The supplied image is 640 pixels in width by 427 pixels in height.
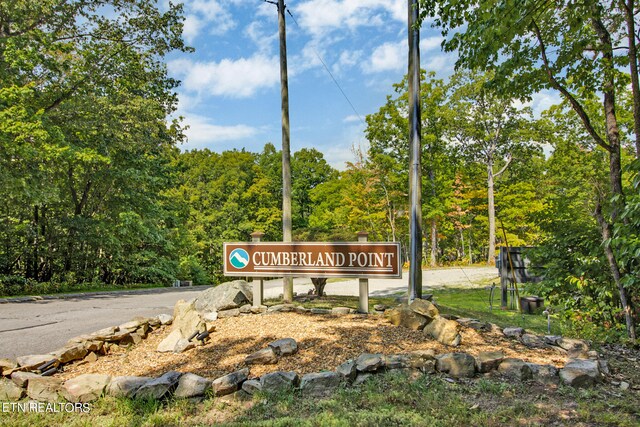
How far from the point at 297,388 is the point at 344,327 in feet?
5.03

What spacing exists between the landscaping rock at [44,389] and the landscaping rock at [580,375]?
4.69 meters

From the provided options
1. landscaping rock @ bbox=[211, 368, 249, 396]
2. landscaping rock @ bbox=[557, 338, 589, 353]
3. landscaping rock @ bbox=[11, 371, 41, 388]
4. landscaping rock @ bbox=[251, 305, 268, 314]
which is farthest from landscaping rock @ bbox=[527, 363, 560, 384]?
landscaping rock @ bbox=[11, 371, 41, 388]

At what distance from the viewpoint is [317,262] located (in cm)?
637

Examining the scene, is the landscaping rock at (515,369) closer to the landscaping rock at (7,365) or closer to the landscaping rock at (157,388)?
the landscaping rock at (157,388)

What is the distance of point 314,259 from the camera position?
6.39 meters

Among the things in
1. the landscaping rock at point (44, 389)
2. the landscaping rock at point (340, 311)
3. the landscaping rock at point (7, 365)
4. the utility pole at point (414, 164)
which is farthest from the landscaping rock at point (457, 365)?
the landscaping rock at point (7, 365)

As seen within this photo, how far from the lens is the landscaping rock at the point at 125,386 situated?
11.8ft

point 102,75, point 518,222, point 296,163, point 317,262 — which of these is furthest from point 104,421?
point 296,163

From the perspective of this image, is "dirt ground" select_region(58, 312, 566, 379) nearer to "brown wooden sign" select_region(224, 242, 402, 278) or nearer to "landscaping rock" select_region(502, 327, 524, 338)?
"landscaping rock" select_region(502, 327, 524, 338)

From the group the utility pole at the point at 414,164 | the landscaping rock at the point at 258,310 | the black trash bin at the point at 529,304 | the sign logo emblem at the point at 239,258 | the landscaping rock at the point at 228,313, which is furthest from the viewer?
the black trash bin at the point at 529,304

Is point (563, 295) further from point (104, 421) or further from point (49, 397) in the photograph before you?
point (49, 397)

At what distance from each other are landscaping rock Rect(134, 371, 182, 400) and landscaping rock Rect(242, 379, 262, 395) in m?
0.64

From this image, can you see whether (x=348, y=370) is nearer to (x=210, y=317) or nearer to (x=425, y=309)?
(x=425, y=309)

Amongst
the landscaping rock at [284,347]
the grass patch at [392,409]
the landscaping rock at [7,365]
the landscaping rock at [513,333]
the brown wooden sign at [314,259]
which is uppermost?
the brown wooden sign at [314,259]
